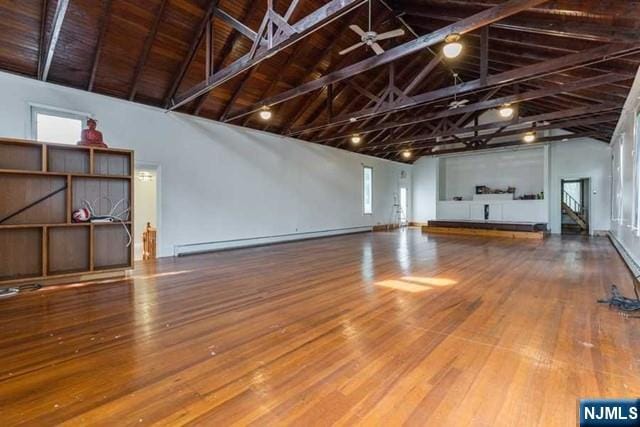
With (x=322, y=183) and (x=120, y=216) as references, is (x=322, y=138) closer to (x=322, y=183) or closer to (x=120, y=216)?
(x=322, y=183)

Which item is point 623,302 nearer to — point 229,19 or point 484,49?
point 484,49

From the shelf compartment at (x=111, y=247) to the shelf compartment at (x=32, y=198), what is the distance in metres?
0.57

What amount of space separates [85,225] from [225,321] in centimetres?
346

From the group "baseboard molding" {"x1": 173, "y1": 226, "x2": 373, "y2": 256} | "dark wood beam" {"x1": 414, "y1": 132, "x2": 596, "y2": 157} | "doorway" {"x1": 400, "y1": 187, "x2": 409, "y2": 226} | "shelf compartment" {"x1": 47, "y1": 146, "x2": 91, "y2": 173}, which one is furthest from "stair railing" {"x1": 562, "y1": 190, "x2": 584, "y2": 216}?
"shelf compartment" {"x1": 47, "y1": 146, "x2": 91, "y2": 173}

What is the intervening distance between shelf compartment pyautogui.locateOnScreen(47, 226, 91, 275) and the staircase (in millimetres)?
16519

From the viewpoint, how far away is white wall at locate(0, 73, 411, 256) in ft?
18.5

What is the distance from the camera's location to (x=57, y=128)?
18.4 ft

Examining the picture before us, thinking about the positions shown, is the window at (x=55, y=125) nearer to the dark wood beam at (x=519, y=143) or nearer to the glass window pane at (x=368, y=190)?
the glass window pane at (x=368, y=190)

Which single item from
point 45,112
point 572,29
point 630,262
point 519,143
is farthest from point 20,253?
point 519,143

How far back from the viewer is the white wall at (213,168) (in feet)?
18.5

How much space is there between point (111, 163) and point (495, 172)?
15018mm

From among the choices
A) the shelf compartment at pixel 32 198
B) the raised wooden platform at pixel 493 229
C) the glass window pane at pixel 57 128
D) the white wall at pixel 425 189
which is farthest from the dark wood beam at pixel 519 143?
the shelf compartment at pixel 32 198

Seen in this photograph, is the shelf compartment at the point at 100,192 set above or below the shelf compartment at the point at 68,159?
below

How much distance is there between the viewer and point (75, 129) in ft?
19.0
